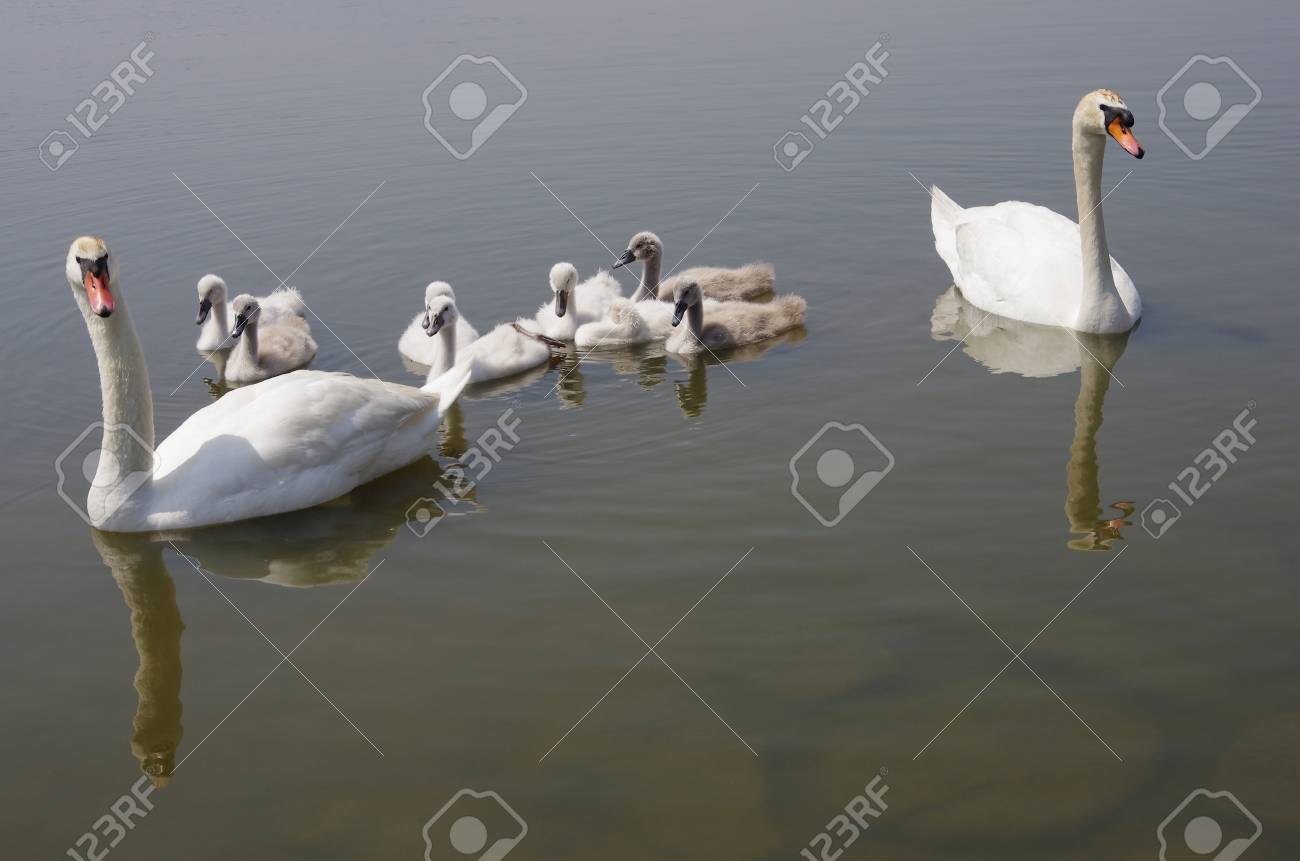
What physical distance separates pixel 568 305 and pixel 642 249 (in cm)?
105

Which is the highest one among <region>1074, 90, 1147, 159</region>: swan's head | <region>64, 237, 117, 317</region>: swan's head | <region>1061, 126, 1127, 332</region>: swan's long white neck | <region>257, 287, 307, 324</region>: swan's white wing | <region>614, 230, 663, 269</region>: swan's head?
<region>64, 237, 117, 317</region>: swan's head

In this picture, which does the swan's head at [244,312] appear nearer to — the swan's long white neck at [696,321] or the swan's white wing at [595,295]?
the swan's white wing at [595,295]

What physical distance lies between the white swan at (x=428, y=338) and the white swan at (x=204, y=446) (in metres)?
2.02

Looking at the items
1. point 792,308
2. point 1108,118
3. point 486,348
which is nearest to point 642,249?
point 792,308

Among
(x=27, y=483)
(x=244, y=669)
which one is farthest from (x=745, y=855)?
(x=27, y=483)

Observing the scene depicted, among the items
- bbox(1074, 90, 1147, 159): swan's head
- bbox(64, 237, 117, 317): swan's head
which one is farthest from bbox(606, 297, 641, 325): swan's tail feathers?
bbox(64, 237, 117, 317): swan's head

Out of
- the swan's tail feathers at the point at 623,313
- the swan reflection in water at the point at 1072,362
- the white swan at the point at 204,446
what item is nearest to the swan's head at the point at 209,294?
the white swan at the point at 204,446

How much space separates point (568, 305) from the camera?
10289 mm

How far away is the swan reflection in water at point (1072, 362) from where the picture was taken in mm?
6648

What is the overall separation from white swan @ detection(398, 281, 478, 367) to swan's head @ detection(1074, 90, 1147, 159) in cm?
463

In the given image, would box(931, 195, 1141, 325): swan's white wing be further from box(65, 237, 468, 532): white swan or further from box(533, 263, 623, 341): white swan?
box(65, 237, 468, 532): white swan

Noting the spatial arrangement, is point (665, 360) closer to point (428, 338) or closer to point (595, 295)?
point (595, 295)

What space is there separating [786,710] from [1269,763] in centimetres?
173

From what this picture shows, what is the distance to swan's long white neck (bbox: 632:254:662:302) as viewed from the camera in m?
11.1
